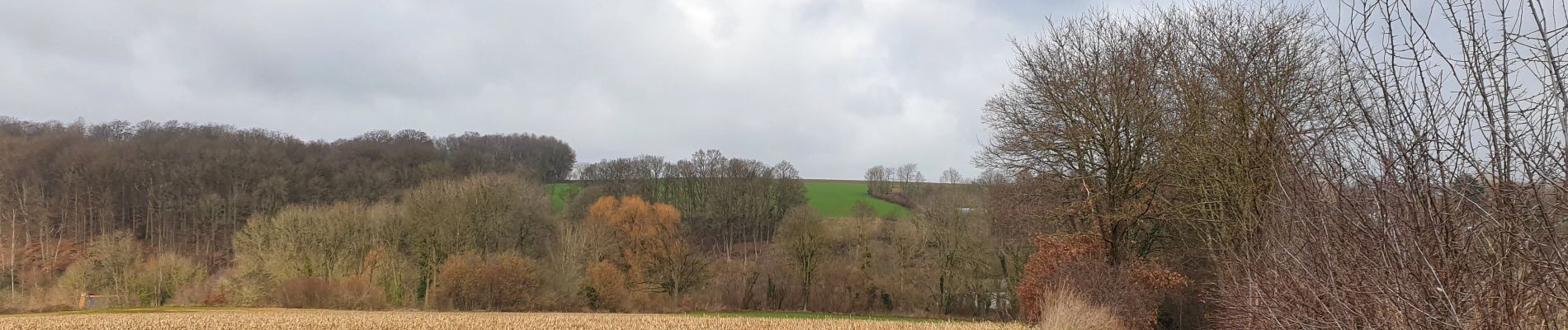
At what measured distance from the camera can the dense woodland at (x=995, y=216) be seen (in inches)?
169

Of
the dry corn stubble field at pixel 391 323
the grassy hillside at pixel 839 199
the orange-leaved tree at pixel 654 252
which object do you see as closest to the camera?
the dry corn stubble field at pixel 391 323

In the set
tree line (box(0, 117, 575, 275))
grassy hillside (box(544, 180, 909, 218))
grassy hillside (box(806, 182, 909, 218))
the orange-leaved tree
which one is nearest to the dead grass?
the orange-leaved tree

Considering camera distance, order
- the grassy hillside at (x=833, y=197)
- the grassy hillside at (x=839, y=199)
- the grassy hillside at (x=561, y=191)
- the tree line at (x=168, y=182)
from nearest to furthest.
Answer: the tree line at (x=168, y=182), the grassy hillside at (x=839, y=199), the grassy hillside at (x=833, y=197), the grassy hillside at (x=561, y=191)

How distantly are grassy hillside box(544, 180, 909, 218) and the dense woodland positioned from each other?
2033 millimetres

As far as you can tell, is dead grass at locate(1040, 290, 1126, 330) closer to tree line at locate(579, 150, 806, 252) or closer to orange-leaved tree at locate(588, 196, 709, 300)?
orange-leaved tree at locate(588, 196, 709, 300)

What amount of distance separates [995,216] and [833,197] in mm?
46355

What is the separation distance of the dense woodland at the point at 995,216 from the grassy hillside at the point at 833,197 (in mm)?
2033

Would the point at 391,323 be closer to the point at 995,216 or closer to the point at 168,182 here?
the point at 995,216

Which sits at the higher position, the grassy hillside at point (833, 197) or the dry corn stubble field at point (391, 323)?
the grassy hillside at point (833, 197)

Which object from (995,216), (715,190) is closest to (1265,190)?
(995,216)

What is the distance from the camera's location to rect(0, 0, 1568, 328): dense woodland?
4285mm

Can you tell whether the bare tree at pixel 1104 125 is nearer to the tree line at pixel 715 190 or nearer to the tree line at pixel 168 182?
the tree line at pixel 715 190

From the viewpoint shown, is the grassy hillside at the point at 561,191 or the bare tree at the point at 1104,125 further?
the grassy hillside at the point at 561,191

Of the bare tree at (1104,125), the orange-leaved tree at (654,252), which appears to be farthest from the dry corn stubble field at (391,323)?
the orange-leaved tree at (654,252)
